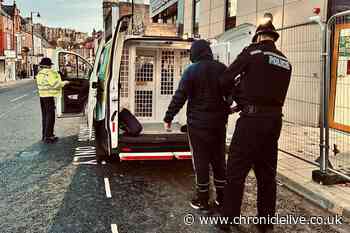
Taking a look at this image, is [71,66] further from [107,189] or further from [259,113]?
[259,113]

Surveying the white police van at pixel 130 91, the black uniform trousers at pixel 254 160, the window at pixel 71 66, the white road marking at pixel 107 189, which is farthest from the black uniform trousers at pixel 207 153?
the window at pixel 71 66

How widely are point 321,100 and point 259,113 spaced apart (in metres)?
2.16

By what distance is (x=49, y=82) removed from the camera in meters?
8.39

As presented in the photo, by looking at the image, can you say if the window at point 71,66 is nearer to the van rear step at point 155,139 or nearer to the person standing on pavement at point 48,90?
the person standing on pavement at point 48,90

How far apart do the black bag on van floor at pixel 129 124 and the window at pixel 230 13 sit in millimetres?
10384

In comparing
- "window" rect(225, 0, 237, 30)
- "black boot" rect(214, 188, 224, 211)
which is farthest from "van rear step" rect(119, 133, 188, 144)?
"window" rect(225, 0, 237, 30)

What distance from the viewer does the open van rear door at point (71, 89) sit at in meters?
8.69

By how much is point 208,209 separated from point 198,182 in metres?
0.36

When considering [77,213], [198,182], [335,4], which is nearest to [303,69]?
[335,4]

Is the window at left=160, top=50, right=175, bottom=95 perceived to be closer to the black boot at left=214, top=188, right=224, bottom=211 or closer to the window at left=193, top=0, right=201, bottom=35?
the black boot at left=214, top=188, right=224, bottom=211

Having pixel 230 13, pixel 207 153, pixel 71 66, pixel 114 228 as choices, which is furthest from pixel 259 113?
pixel 230 13

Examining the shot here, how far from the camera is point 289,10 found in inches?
423

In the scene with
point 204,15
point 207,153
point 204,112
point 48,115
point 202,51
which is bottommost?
point 207,153

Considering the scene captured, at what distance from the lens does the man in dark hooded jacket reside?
173 inches
